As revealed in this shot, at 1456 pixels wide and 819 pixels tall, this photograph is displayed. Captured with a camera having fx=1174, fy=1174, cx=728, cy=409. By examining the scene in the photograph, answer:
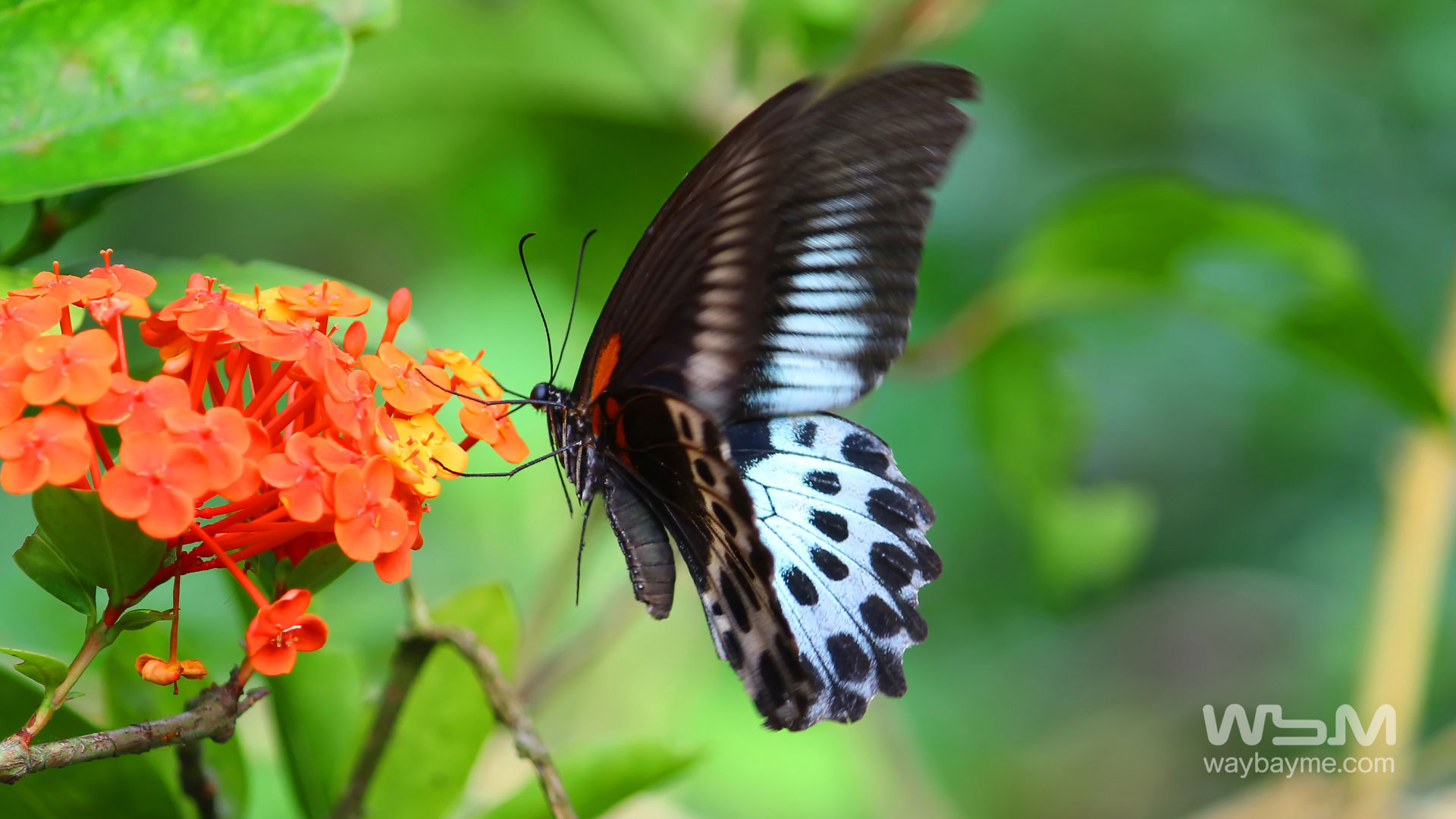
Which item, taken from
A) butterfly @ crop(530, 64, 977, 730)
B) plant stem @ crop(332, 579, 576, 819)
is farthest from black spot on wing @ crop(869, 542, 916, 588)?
plant stem @ crop(332, 579, 576, 819)

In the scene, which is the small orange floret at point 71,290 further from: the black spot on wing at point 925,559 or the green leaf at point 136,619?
the black spot on wing at point 925,559

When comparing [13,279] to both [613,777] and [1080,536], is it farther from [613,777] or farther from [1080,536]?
[1080,536]

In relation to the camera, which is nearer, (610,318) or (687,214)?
(687,214)

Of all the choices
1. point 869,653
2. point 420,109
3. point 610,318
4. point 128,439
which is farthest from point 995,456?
point 128,439

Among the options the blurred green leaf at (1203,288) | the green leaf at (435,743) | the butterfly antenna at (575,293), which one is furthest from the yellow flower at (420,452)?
the blurred green leaf at (1203,288)

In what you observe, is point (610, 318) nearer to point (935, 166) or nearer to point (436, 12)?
point (935, 166)

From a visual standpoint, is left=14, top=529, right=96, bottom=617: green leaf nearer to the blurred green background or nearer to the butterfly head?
the blurred green background
